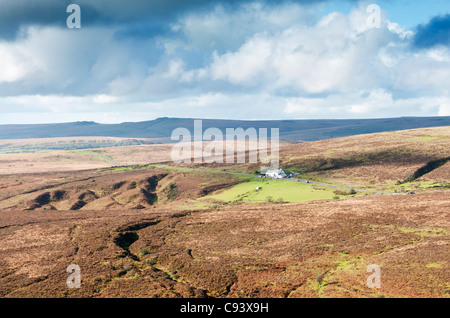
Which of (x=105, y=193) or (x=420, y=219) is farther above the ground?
(x=420, y=219)

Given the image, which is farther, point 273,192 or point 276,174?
point 276,174

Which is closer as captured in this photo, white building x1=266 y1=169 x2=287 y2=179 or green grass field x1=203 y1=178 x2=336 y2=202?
green grass field x1=203 y1=178 x2=336 y2=202

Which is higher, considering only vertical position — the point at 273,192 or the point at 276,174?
the point at 276,174

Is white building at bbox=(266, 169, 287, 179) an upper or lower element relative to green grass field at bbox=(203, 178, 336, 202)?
upper

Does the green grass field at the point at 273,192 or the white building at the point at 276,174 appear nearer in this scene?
the green grass field at the point at 273,192

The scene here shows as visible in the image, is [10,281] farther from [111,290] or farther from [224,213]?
[224,213]

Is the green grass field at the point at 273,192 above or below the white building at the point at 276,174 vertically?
below
